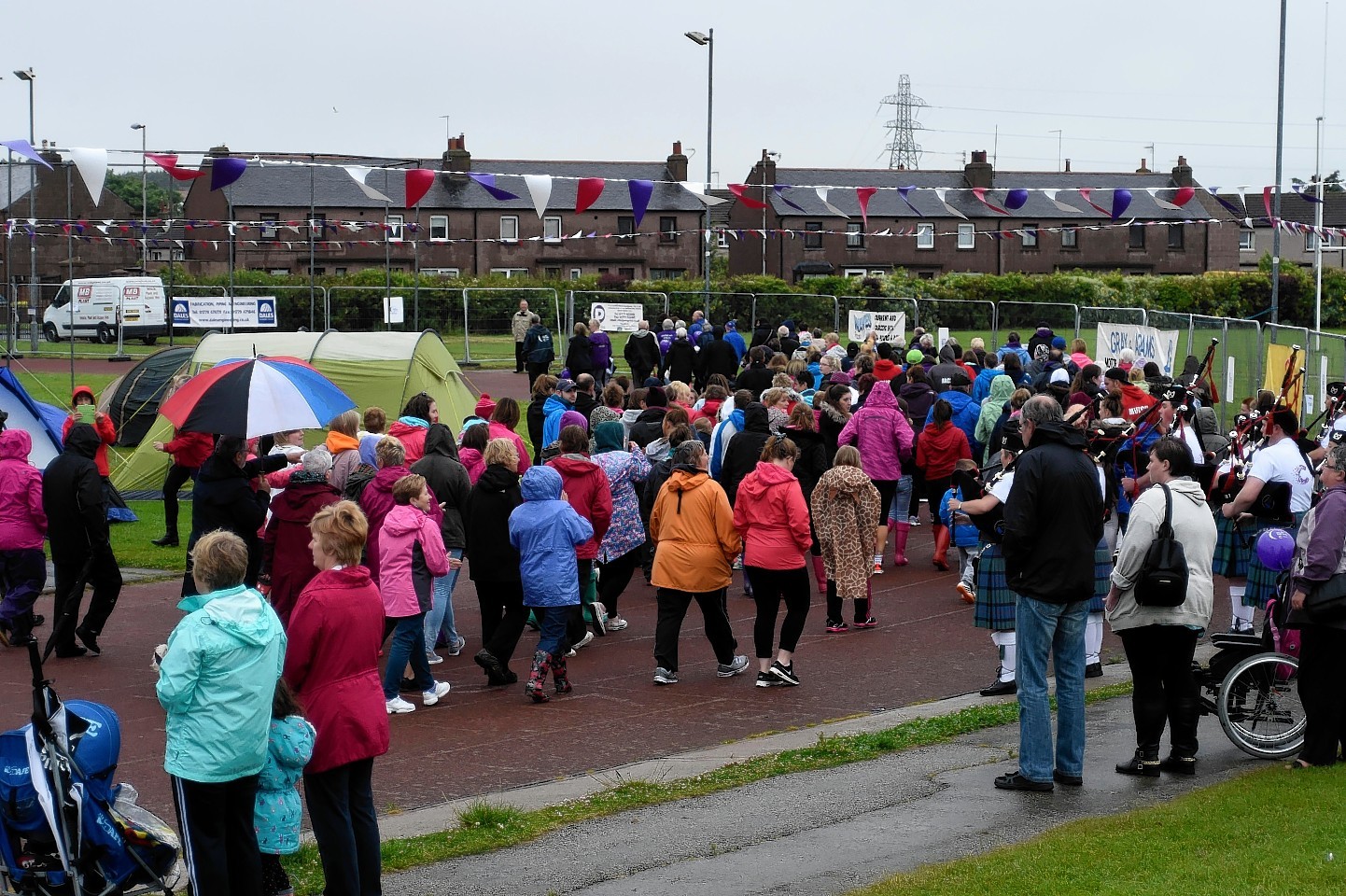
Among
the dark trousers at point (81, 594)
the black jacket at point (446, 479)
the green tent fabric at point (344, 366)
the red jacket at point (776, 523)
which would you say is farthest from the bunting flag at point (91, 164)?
the red jacket at point (776, 523)

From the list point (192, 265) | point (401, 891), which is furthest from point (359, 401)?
point (192, 265)

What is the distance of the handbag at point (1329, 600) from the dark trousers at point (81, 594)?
8.41m

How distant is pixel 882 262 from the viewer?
221ft

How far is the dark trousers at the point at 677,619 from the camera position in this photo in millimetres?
10172

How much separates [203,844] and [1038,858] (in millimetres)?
3444

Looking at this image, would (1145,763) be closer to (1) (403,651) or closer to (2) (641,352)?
(1) (403,651)

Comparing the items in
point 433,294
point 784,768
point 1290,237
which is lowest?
point 784,768

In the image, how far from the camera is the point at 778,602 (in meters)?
10.2

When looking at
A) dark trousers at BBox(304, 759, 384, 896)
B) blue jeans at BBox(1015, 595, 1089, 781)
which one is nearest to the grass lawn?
blue jeans at BBox(1015, 595, 1089, 781)

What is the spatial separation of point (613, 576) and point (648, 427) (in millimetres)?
2603

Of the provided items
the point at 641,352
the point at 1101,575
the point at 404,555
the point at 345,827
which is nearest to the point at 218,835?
the point at 345,827

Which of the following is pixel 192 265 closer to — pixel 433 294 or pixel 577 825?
pixel 433 294

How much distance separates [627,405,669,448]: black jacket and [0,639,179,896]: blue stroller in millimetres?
8460

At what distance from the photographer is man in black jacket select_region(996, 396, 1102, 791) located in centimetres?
714
